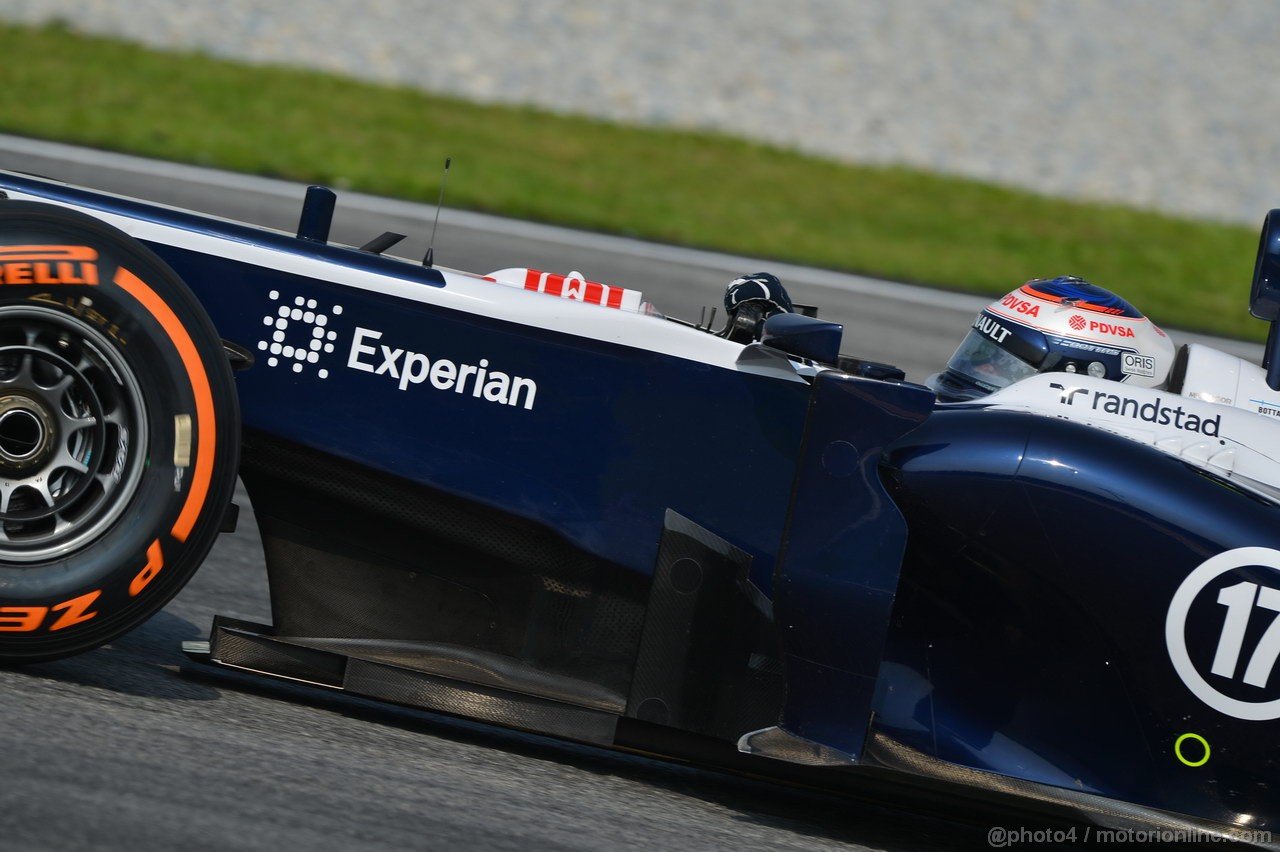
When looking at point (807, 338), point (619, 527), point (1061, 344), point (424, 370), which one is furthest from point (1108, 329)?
point (424, 370)

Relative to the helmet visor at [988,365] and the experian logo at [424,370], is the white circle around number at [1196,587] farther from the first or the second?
the experian logo at [424,370]

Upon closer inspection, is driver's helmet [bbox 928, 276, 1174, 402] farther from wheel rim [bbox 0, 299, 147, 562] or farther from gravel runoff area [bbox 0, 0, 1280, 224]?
gravel runoff area [bbox 0, 0, 1280, 224]

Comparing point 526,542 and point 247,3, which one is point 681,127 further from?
point 526,542

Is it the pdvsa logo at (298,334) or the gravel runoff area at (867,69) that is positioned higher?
the gravel runoff area at (867,69)

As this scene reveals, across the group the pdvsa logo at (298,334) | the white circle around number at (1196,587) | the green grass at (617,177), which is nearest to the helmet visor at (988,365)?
the white circle around number at (1196,587)

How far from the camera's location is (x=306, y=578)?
346 cm

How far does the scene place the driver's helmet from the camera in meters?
4.15

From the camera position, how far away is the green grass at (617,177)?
12320mm

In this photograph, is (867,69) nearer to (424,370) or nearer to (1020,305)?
(1020,305)

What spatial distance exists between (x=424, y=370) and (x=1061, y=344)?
185cm

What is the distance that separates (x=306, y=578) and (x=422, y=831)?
83cm

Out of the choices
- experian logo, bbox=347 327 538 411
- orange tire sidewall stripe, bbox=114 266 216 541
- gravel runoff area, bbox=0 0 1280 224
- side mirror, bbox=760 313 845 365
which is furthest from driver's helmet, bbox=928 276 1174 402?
gravel runoff area, bbox=0 0 1280 224

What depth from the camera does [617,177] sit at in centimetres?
1366

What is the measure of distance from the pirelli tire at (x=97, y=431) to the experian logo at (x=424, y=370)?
0.32 m
